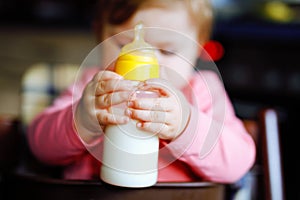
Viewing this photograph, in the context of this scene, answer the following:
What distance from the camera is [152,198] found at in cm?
33

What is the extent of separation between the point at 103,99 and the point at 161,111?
0.13 ft

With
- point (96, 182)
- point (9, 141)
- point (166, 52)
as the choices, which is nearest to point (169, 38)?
point (166, 52)

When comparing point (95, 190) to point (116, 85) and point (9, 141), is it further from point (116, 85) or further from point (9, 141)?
point (9, 141)

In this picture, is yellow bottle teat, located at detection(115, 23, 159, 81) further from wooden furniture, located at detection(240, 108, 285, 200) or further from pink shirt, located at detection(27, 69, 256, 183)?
wooden furniture, located at detection(240, 108, 285, 200)

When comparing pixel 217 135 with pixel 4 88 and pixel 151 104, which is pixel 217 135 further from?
pixel 4 88

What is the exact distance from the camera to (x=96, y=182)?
1.09 ft

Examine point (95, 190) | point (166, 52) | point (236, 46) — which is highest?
point (236, 46)

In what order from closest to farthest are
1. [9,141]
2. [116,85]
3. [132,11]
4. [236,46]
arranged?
[116,85] < [132,11] < [9,141] < [236,46]

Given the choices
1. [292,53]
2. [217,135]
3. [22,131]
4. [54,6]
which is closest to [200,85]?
[217,135]

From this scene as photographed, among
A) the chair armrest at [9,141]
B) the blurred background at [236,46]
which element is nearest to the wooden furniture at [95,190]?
the chair armrest at [9,141]

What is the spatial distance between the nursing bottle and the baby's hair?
3.3 inches

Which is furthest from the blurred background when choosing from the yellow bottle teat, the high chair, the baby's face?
the yellow bottle teat

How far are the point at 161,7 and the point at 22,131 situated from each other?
297 millimetres

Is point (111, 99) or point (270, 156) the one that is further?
point (270, 156)
